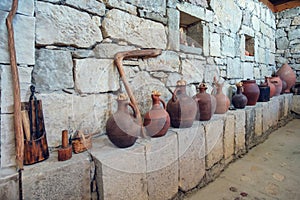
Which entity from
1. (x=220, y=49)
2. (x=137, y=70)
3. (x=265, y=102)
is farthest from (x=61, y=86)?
(x=265, y=102)

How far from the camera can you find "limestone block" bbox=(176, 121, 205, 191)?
55.6 inches

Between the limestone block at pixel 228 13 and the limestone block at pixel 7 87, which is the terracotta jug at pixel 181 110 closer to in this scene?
the limestone block at pixel 7 87

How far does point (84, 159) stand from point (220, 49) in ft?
6.90

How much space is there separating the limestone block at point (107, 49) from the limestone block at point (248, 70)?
226 centimetres

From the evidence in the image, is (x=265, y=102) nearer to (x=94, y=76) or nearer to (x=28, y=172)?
(x=94, y=76)

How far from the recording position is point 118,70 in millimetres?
1351

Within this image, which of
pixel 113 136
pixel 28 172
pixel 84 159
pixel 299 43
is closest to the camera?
pixel 28 172

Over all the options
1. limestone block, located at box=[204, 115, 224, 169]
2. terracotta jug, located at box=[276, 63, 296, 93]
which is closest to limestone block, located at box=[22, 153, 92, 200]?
limestone block, located at box=[204, 115, 224, 169]

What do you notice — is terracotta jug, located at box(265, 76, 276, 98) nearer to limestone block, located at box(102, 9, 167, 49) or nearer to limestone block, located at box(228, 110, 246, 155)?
limestone block, located at box(228, 110, 246, 155)

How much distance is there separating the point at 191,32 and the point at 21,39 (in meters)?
1.77

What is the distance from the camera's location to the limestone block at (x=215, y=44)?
2258mm

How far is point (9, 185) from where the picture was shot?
0.78 metres

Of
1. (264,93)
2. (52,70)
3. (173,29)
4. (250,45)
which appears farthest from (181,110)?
(250,45)

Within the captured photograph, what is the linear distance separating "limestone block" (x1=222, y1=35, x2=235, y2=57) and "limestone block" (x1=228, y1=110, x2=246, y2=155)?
2.75 ft
